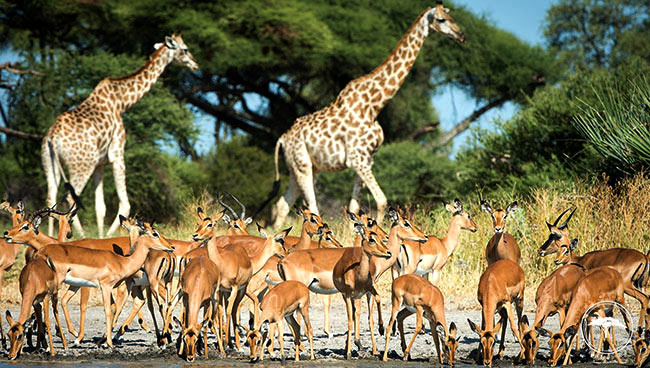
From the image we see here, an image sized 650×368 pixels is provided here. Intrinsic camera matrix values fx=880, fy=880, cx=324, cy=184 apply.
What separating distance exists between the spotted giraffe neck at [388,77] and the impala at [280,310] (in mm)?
8330

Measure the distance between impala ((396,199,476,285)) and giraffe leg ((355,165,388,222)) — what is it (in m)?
4.41

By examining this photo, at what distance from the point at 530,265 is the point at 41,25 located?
16.8 meters

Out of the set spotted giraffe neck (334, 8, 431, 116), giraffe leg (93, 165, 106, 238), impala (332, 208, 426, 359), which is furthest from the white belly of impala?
spotted giraffe neck (334, 8, 431, 116)

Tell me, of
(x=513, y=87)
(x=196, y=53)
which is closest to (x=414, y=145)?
(x=513, y=87)

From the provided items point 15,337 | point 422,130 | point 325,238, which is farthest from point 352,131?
point 422,130

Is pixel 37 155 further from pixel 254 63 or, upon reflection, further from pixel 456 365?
pixel 456 365

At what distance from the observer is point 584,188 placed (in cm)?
1402

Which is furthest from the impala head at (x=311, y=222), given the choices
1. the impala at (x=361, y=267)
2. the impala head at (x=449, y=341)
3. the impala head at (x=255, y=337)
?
the impala head at (x=449, y=341)

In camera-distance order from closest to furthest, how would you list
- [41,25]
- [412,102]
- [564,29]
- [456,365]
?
[456,365] < [41,25] < [412,102] < [564,29]

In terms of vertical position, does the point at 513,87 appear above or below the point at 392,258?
above

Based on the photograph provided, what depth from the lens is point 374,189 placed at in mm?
14930

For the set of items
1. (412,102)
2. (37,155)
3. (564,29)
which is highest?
(564,29)

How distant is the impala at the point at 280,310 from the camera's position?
758cm

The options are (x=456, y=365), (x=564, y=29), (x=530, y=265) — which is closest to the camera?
(x=456, y=365)
